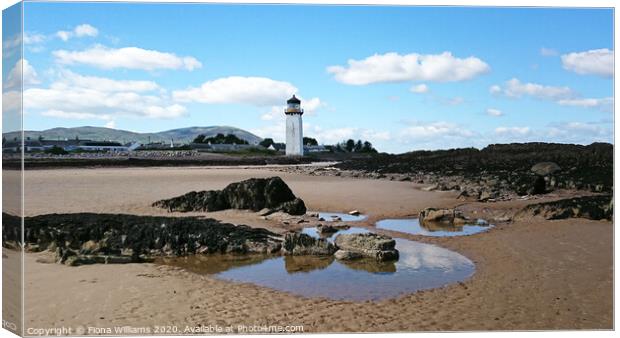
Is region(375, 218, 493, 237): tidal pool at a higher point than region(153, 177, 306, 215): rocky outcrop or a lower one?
lower

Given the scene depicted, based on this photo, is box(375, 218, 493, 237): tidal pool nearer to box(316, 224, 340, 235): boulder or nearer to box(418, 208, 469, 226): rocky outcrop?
box(418, 208, 469, 226): rocky outcrop

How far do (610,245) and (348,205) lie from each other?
9.81 feet

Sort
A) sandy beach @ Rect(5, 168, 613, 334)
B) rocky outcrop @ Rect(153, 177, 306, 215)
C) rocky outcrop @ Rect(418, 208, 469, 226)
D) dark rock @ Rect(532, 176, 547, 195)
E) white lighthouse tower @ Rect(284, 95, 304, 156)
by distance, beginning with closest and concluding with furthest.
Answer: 1. sandy beach @ Rect(5, 168, 613, 334)
2. white lighthouse tower @ Rect(284, 95, 304, 156)
3. rocky outcrop @ Rect(153, 177, 306, 215)
4. dark rock @ Rect(532, 176, 547, 195)
5. rocky outcrop @ Rect(418, 208, 469, 226)

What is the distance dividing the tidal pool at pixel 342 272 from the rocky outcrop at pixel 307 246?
0.07m

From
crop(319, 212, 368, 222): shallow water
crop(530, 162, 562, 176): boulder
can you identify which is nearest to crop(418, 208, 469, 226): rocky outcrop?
crop(319, 212, 368, 222): shallow water

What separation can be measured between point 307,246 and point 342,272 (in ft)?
2.09

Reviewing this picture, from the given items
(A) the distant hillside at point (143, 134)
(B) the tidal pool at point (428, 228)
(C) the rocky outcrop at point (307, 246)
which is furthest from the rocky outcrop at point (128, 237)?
(B) the tidal pool at point (428, 228)

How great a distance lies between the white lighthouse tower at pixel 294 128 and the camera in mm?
5961

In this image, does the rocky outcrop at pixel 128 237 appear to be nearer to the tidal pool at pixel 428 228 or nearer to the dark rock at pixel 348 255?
the dark rock at pixel 348 255

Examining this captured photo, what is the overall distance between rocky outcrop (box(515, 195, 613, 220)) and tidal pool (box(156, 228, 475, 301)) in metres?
1.15

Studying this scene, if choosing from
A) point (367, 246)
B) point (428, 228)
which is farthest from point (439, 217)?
point (367, 246)

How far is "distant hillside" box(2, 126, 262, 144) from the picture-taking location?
5.59m

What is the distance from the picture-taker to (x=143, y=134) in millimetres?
5977

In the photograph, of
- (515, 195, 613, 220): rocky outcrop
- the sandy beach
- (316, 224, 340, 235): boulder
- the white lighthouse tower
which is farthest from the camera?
(316, 224, 340, 235): boulder
